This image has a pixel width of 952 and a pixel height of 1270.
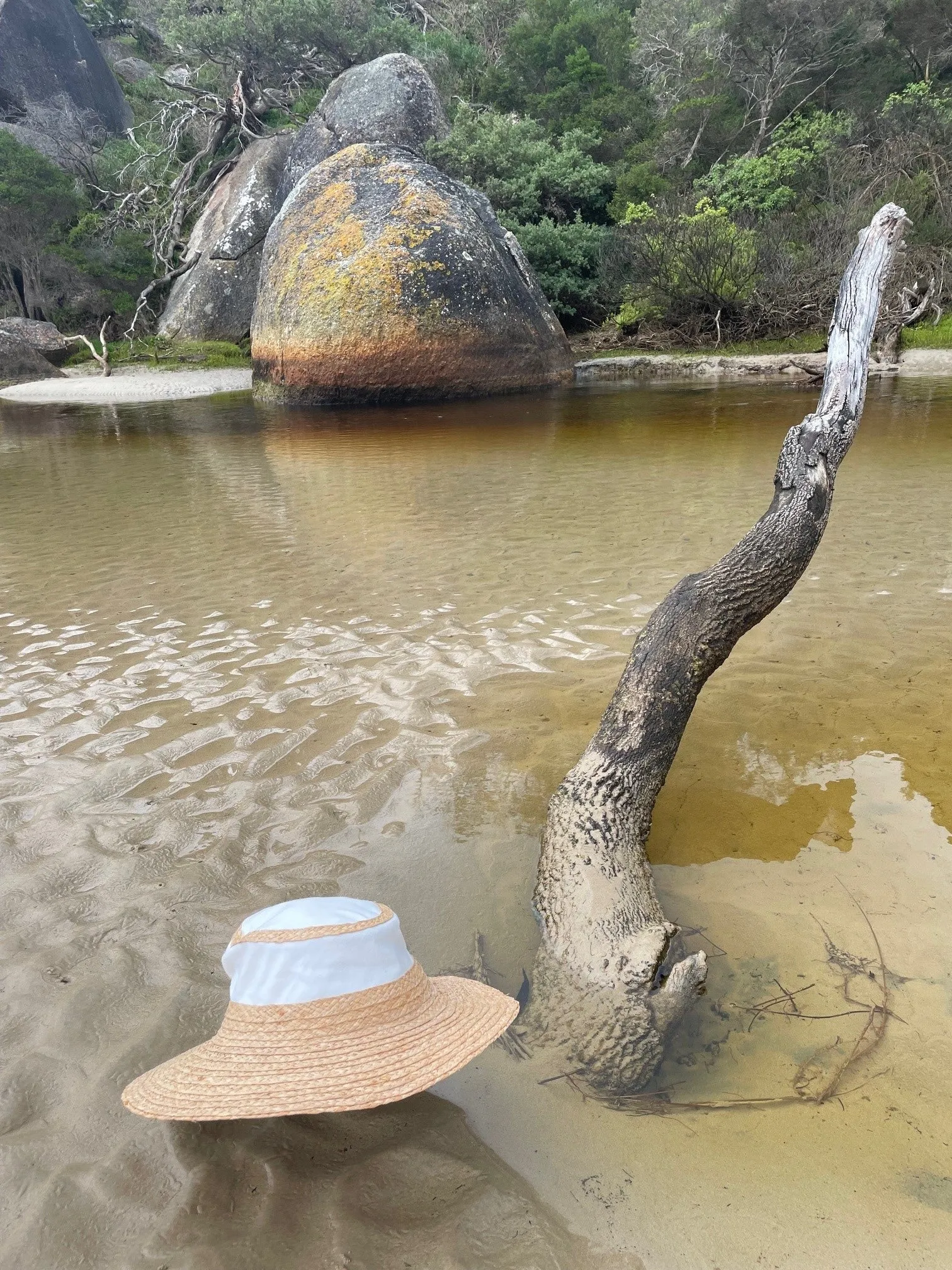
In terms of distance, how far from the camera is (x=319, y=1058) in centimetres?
143

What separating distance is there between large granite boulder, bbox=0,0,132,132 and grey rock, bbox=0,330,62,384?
556 inches

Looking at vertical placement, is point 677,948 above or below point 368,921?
below

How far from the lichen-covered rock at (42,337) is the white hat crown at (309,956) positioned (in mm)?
21280

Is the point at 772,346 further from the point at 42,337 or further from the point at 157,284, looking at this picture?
the point at 42,337

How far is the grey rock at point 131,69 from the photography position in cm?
3234

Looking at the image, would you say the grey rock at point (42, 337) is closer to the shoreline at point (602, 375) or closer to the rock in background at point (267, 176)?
the shoreline at point (602, 375)

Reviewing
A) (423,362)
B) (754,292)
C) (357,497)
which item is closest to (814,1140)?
(357,497)

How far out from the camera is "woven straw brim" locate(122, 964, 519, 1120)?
1.38 m

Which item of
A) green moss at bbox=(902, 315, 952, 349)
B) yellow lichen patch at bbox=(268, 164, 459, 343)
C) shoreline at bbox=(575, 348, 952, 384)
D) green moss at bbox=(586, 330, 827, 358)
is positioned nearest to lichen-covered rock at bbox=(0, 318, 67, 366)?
yellow lichen patch at bbox=(268, 164, 459, 343)

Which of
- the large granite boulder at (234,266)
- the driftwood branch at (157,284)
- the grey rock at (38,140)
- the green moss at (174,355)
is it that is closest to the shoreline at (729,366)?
the green moss at (174,355)

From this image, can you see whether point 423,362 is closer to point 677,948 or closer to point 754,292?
point 754,292

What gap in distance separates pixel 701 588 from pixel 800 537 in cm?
40

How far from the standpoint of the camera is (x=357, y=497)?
23.1 ft

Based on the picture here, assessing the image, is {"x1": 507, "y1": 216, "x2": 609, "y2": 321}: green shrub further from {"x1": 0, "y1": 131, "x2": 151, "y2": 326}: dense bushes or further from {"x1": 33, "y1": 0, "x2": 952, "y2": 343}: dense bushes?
{"x1": 0, "y1": 131, "x2": 151, "y2": 326}: dense bushes
